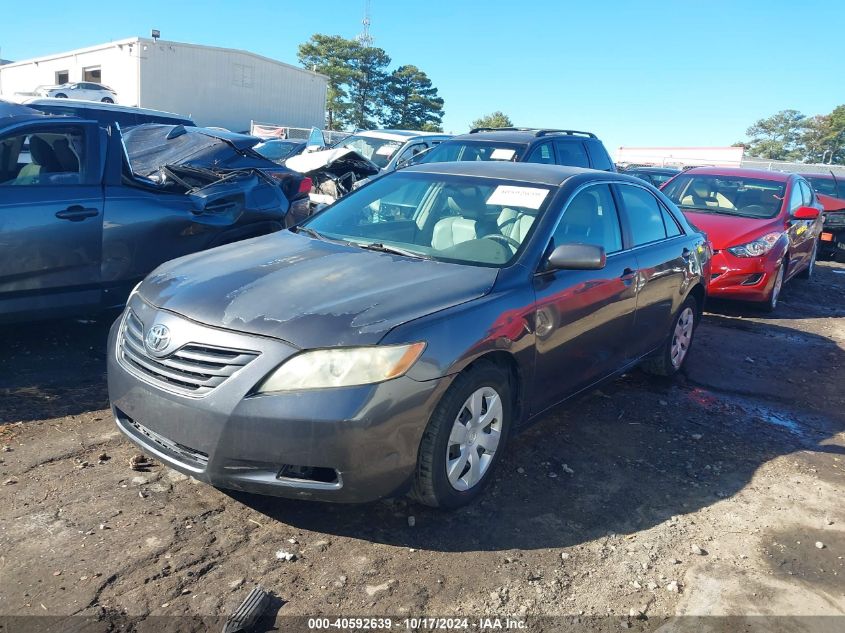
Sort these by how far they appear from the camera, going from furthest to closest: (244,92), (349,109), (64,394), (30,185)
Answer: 1. (349,109)
2. (244,92)
3. (30,185)
4. (64,394)

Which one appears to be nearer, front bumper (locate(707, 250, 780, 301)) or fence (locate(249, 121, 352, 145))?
front bumper (locate(707, 250, 780, 301))

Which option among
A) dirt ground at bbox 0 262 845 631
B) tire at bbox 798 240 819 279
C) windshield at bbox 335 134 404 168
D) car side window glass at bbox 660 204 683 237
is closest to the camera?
dirt ground at bbox 0 262 845 631

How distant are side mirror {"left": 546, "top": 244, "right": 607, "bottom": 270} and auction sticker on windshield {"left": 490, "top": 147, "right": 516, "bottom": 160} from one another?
518cm

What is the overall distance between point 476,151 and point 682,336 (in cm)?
416

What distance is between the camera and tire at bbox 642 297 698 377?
558cm

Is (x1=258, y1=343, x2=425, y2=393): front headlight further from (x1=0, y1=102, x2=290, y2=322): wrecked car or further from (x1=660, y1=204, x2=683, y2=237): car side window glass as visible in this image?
(x1=660, y1=204, x2=683, y2=237): car side window glass

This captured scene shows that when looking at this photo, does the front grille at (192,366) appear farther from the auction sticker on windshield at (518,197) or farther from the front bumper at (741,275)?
the front bumper at (741,275)

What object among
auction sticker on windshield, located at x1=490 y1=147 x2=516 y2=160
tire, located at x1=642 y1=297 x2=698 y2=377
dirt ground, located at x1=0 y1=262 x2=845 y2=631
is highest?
auction sticker on windshield, located at x1=490 y1=147 x2=516 y2=160

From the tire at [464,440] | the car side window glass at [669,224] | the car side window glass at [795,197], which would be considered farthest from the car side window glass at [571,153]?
the tire at [464,440]

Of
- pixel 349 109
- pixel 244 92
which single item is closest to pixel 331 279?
pixel 244 92

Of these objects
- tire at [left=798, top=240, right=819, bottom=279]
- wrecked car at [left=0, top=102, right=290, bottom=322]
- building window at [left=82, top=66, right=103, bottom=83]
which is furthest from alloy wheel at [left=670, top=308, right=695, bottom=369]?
building window at [left=82, top=66, right=103, bottom=83]

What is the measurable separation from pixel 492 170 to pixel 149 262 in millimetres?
2806

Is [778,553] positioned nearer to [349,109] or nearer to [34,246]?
[34,246]

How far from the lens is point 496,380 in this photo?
136 inches
